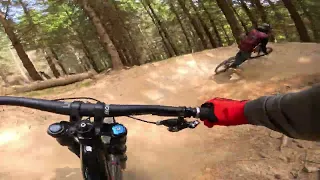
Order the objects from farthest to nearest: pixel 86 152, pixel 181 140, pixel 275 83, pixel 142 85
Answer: pixel 142 85 → pixel 275 83 → pixel 181 140 → pixel 86 152

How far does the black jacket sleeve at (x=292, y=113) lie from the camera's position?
143cm

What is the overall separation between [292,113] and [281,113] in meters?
0.10

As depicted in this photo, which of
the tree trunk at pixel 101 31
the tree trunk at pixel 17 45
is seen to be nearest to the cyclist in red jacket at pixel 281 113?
the tree trunk at pixel 101 31

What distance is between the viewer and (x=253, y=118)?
1966mm

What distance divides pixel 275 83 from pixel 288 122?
21.5 feet

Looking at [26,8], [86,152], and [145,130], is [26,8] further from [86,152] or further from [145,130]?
[86,152]

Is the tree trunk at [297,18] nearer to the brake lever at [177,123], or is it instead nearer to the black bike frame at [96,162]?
the brake lever at [177,123]


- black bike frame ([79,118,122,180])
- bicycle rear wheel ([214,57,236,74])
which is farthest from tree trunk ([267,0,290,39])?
black bike frame ([79,118,122,180])

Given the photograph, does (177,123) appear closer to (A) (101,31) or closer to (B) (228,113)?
(B) (228,113)

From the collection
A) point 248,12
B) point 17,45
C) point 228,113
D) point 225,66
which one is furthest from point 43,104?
point 248,12

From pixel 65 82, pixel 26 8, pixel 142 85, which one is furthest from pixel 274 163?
pixel 26 8

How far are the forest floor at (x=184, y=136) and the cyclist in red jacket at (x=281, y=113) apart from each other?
1201 millimetres

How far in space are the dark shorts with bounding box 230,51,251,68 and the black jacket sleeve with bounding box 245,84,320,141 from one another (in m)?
6.99

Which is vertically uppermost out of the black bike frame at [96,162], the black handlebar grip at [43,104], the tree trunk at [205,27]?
the black handlebar grip at [43,104]
